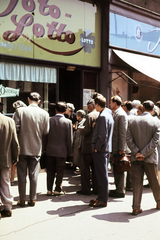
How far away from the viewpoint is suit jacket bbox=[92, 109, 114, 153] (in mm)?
5574

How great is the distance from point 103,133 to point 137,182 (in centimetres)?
104

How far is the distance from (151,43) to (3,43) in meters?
6.76

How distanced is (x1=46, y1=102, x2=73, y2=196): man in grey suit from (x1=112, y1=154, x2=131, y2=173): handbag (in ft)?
3.30

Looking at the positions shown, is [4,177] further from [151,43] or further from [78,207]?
[151,43]

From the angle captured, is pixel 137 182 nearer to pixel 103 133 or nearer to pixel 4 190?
pixel 103 133

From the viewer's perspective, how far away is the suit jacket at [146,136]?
525 cm

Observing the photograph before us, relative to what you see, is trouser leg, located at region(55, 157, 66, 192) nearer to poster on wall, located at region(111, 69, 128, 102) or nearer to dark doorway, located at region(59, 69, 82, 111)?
dark doorway, located at region(59, 69, 82, 111)

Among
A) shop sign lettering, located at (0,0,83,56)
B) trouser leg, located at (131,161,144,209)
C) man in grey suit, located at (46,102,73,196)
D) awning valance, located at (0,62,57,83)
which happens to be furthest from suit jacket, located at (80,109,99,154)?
shop sign lettering, located at (0,0,83,56)

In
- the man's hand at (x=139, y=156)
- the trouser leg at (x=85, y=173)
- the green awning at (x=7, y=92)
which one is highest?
the green awning at (x=7, y=92)

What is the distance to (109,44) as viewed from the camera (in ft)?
34.4

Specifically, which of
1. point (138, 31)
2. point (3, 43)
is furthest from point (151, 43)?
point (3, 43)

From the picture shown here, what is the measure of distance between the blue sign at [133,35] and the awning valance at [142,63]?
15.7 inches

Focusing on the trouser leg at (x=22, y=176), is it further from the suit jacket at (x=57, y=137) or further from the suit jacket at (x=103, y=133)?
the suit jacket at (x=103, y=133)

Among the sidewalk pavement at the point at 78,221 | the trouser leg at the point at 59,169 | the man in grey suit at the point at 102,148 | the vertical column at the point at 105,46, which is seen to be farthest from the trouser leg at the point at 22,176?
the vertical column at the point at 105,46
